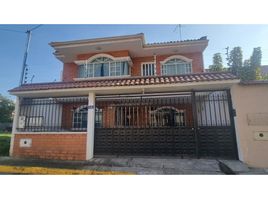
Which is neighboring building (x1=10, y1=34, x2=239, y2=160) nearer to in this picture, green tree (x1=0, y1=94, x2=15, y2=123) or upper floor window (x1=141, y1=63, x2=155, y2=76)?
→ upper floor window (x1=141, y1=63, x2=155, y2=76)

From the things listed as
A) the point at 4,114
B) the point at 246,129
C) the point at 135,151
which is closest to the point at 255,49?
the point at 246,129

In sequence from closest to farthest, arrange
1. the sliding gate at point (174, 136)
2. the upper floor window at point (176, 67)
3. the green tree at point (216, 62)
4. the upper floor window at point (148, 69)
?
the sliding gate at point (174, 136) < the upper floor window at point (176, 67) < the upper floor window at point (148, 69) < the green tree at point (216, 62)

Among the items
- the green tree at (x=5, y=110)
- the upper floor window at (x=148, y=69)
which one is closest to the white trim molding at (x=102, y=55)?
the upper floor window at (x=148, y=69)

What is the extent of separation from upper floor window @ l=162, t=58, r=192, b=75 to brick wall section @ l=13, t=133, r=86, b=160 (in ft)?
26.7

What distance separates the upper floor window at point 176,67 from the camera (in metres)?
12.5

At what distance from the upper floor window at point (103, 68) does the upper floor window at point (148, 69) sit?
1571 mm

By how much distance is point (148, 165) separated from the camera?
250 inches

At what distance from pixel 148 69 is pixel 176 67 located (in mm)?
2161

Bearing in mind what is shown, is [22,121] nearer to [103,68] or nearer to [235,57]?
[103,68]

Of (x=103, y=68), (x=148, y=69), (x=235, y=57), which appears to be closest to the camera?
(x=103, y=68)

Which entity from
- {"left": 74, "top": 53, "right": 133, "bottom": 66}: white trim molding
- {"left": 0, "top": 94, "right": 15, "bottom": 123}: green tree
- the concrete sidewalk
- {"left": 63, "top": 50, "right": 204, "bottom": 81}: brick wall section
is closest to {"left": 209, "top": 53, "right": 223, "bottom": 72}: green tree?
{"left": 63, "top": 50, "right": 204, "bottom": 81}: brick wall section

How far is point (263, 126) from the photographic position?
6289mm

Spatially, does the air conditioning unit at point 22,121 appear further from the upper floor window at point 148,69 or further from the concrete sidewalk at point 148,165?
the upper floor window at point 148,69

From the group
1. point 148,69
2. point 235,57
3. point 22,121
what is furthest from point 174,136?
point 235,57
